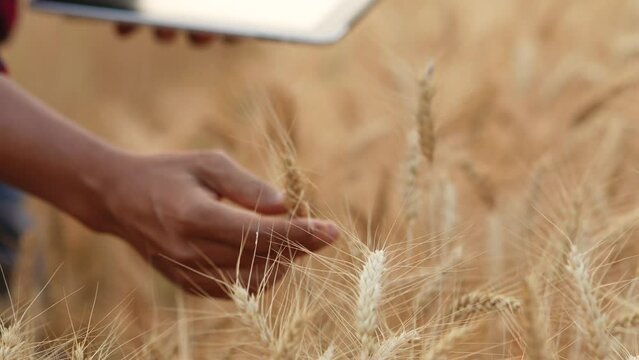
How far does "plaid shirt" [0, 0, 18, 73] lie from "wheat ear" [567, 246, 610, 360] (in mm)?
1092

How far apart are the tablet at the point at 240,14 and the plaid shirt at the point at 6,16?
125mm

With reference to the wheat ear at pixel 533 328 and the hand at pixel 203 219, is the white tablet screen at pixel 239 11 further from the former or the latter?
the wheat ear at pixel 533 328

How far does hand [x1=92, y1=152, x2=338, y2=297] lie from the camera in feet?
2.89

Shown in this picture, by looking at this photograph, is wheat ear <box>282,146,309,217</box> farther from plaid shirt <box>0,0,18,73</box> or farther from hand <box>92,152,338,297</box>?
plaid shirt <box>0,0,18,73</box>

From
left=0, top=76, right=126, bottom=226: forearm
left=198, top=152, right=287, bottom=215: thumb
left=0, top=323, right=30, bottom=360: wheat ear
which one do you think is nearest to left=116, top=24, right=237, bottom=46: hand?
left=0, top=76, right=126, bottom=226: forearm

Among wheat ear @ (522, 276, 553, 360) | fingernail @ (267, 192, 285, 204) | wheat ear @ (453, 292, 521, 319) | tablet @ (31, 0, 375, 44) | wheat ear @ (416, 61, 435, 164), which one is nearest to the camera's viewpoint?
wheat ear @ (522, 276, 553, 360)

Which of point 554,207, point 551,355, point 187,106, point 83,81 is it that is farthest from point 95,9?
point 83,81

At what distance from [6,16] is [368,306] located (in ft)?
3.44

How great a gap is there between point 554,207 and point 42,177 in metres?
0.69

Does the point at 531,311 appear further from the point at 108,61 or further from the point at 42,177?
the point at 108,61

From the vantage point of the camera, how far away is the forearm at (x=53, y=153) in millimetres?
1003

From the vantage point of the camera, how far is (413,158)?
1.10 meters

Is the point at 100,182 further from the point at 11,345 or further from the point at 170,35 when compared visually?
the point at 170,35

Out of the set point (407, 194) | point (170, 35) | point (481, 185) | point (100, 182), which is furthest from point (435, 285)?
point (170, 35)
